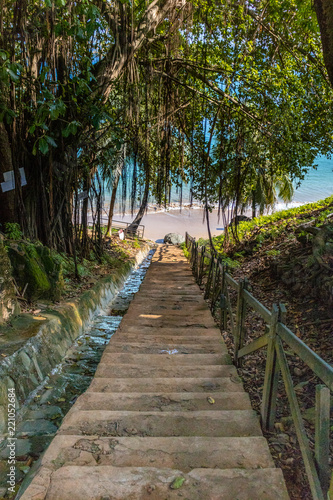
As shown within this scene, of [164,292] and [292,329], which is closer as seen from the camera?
[292,329]

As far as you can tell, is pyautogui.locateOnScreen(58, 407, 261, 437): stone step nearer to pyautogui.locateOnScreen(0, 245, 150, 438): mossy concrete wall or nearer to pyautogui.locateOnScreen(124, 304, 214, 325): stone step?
pyautogui.locateOnScreen(0, 245, 150, 438): mossy concrete wall

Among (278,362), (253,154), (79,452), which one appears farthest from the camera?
(253,154)

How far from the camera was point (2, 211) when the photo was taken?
506cm

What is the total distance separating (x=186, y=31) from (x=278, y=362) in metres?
5.26

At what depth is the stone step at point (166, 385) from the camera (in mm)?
2490

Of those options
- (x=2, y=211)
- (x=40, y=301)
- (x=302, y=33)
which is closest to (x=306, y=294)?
(x=40, y=301)

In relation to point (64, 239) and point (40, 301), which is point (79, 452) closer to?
point (40, 301)

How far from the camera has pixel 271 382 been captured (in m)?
2.16

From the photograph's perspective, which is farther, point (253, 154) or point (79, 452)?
point (253, 154)

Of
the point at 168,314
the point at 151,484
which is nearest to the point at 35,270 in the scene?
the point at 168,314

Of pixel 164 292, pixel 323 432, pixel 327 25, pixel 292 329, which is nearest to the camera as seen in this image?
pixel 323 432

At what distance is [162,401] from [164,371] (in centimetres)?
50

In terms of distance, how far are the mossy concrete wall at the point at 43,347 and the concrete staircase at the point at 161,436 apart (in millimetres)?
653

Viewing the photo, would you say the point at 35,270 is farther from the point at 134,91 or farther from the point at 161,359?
the point at 134,91
